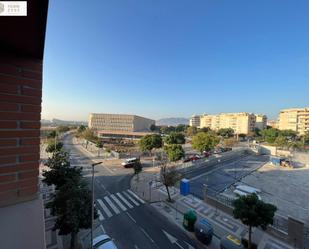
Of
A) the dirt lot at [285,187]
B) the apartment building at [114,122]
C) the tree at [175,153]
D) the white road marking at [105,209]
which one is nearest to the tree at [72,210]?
the white road marking at [105,209]

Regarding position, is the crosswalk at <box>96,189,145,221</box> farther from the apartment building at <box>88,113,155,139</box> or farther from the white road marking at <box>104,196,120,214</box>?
the apartment building at <box>88,113,155,139</box>

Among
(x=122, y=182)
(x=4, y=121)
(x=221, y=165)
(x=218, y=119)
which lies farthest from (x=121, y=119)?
(x=4, y=121)

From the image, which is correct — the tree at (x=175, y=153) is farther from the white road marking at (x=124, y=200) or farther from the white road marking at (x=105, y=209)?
the white road marking at (x=105, y=209)

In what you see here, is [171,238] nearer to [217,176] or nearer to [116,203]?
[116,203]

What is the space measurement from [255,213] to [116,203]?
12388mm

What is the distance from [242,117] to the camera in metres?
109

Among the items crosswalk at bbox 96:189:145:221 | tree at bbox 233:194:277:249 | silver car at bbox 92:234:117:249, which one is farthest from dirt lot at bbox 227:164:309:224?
silver car at bbox 92:234:117:249

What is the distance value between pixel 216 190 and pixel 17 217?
2512cm

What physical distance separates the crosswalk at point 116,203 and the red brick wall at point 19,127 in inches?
601

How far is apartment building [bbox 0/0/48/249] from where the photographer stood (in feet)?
6.60

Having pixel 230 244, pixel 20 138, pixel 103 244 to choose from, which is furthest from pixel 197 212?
pixel 20 138

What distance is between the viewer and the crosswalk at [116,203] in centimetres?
1636

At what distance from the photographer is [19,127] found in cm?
216

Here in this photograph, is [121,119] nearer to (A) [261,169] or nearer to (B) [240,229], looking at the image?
(A) [261,169]
